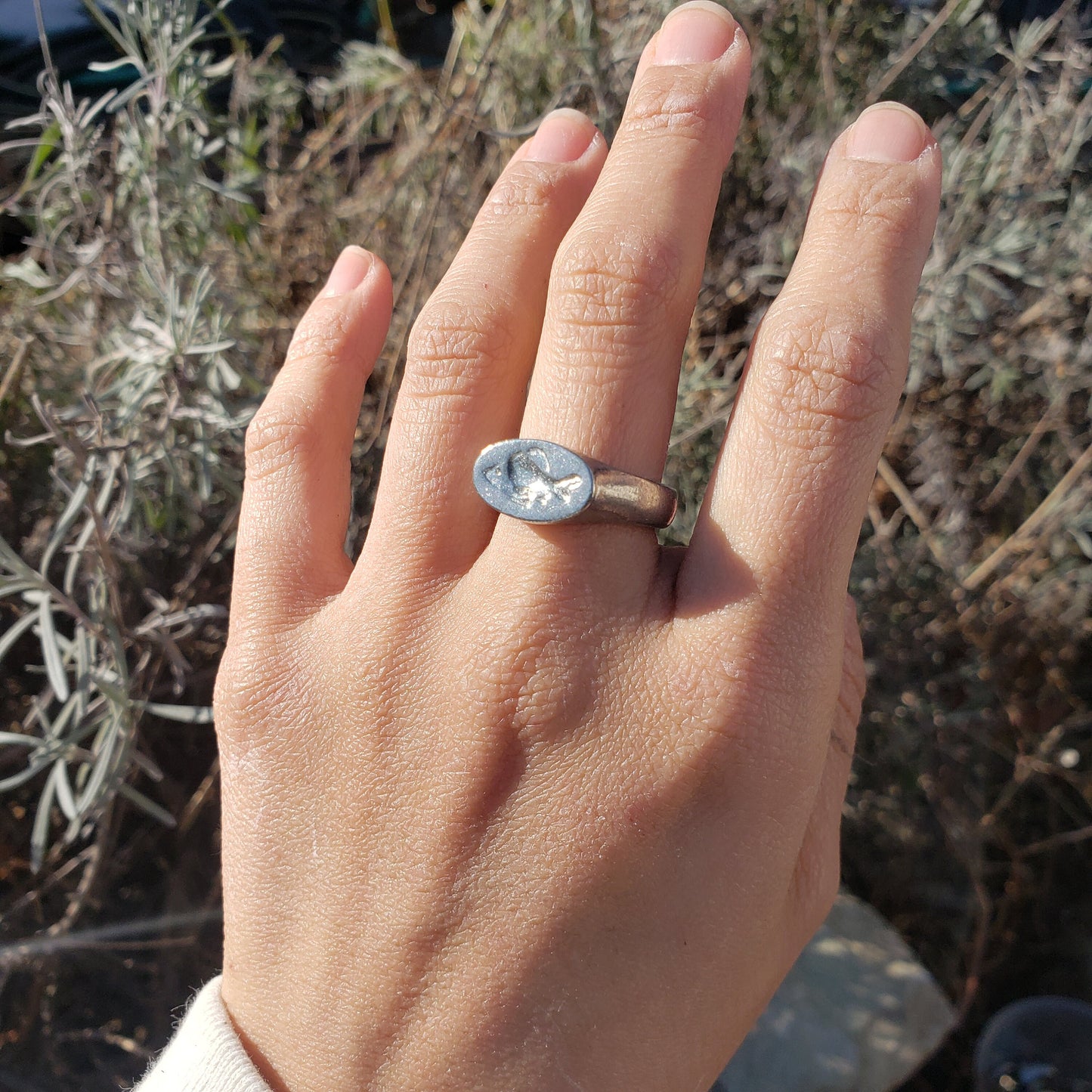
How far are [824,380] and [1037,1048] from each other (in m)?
2.32

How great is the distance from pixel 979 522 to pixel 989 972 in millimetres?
1365

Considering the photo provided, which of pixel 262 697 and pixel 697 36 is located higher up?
pixel 697 36

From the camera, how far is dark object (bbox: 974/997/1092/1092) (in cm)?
252

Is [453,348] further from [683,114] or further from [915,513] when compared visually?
[915,513]

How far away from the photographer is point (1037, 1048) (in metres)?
2.56

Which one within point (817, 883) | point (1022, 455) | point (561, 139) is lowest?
point (817, 883)

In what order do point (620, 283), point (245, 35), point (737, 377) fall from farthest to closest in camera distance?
point (245, 35)
point (737, 377)
point (620, 283)

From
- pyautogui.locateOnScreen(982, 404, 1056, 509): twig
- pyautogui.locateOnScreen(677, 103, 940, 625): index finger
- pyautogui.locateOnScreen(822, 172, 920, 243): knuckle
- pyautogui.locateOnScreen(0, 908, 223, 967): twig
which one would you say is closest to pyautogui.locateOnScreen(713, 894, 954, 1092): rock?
pyautogui.locateOnScreen(982, 404, 1056, 509): twig

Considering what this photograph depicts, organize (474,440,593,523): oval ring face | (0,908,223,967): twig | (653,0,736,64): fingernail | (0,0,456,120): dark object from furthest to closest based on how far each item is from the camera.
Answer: (0,0,456,120): dark object < (0,908,223,967): twig < (653,0,736,64): fingernail < (474,440,593,523): oval ring face

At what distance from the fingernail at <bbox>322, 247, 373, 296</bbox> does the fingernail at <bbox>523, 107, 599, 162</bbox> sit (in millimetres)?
336

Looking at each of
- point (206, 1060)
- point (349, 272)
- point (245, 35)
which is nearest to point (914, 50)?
point (349, 272)

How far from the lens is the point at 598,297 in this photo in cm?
133

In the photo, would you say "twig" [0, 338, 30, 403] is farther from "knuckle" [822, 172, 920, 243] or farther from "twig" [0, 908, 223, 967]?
"knuckle" [822, 172, 920, 243]

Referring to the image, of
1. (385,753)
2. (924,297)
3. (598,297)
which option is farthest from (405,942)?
(924,297)
